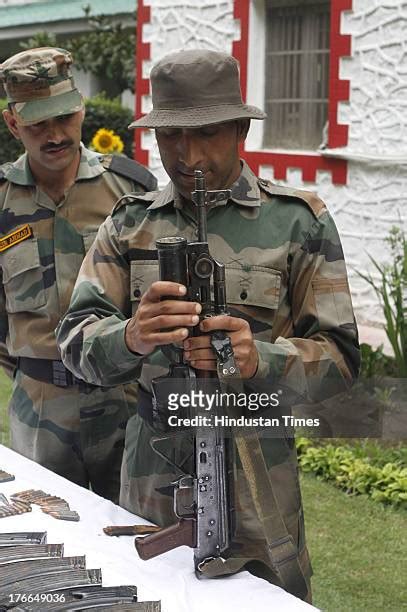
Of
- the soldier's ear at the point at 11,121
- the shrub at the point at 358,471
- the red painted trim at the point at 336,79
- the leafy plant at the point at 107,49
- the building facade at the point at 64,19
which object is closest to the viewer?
the soldier's ear at the point at 11,121

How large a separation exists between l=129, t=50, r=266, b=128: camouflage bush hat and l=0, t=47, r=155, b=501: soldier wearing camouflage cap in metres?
1.09

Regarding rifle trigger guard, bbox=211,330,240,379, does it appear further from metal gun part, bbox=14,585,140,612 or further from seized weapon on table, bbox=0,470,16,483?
seized weapon on table, bbox=0,470,16,483

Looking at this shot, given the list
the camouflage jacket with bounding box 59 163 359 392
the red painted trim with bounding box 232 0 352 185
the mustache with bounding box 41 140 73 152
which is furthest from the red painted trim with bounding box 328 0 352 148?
the camouflage jacket with bounding box 59 163 359 392

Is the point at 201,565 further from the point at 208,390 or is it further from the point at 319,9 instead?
the point at 319,9

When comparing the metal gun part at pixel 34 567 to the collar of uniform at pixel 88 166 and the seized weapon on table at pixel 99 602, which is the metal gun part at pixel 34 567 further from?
the collar of uniform at pixel 88 166

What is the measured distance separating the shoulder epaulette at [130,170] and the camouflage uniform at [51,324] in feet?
0.30

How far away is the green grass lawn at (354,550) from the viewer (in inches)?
163

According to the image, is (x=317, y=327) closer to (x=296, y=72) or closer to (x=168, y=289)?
(x=168, y=289)

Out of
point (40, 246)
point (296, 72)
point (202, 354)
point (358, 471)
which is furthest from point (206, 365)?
point (296, 72)

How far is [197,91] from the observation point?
242cm

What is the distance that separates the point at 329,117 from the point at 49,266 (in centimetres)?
447

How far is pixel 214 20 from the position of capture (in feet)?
27.4

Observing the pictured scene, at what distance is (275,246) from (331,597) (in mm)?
2144

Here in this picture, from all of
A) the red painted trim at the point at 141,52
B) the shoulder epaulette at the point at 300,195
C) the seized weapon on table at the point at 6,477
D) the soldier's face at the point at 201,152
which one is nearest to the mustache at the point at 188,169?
the soldier's face at the point at 201,152
